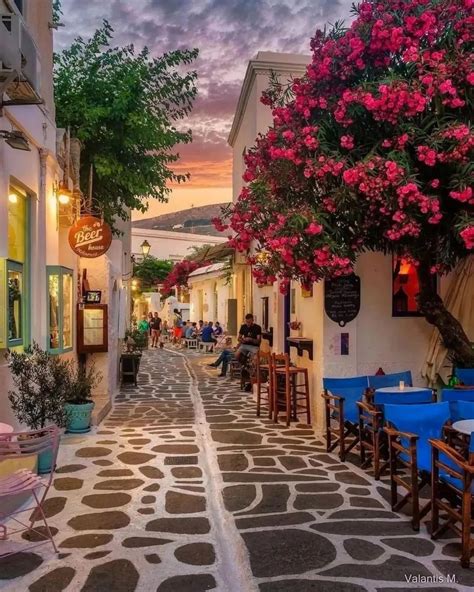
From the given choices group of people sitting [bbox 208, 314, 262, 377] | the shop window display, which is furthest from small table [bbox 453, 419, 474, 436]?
group of people sitting [bbox 208, 314, 262, 377]

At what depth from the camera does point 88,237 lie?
27.7 ft

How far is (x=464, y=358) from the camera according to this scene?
275 inches

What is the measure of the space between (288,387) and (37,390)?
12.6 ft

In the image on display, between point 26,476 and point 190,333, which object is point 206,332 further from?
point 26,476

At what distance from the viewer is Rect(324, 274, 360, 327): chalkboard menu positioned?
7578 millimetres

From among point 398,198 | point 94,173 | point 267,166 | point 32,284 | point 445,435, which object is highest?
point 94,173

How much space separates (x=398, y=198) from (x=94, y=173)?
788cm

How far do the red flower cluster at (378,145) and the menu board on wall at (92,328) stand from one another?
13.1 feet

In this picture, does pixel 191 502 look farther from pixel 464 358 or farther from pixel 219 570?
pixel 464 358

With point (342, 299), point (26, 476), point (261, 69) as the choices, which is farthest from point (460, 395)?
point (261, 69)

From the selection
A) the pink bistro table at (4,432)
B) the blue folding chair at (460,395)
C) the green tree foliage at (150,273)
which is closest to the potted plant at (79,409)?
the pink bistro table at (4,432)

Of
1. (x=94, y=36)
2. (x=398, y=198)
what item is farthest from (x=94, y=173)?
(x=398, y=198)

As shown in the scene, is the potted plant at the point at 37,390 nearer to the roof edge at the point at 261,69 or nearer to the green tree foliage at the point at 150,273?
the roof edge at the point at 261,69

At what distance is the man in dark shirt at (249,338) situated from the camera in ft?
41.6
